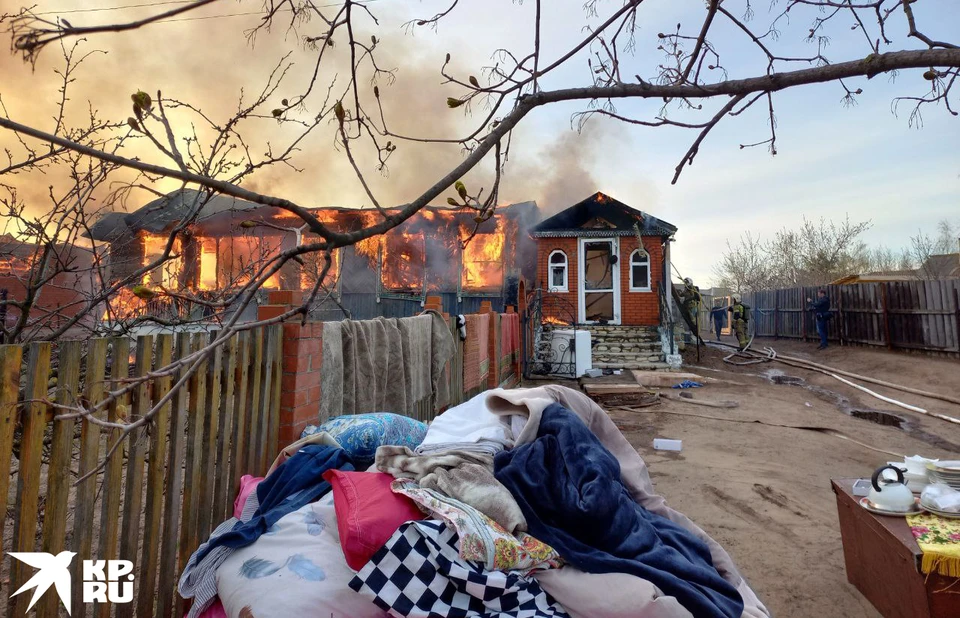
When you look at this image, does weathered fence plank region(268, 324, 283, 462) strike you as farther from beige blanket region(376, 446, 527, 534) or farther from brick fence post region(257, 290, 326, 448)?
beige blanket region(376, 446, 527, 534)

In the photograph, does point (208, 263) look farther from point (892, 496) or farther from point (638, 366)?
point (892, 496)

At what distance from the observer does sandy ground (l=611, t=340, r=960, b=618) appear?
10.4ft

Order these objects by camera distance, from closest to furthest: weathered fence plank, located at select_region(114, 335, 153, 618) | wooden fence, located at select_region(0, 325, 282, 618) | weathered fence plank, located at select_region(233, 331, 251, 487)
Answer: wooden fence, located at select_region(0, 325, 282, 618) < weathered fence plank, located at select_region(114, 335, 153, 618) < weathered fence plank, located at select_region(233, 331, 251, 487)

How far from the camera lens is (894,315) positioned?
538 inches

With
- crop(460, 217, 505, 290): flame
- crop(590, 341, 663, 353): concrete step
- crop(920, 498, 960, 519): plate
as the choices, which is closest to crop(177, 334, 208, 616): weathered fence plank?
crop(920, 498, 960, 519): plate

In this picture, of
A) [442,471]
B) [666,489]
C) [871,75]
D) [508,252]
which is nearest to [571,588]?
[442,471]

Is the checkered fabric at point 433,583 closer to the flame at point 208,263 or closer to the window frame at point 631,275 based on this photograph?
the window frame at point 631,275

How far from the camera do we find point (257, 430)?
274cm

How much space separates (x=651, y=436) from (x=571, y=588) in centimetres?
546

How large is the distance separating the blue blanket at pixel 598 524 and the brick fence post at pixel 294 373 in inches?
54.0

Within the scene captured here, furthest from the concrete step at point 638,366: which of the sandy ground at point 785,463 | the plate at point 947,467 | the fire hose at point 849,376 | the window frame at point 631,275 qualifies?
the plate at point 947,467

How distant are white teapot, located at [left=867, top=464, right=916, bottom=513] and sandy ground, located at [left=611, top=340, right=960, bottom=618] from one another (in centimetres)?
71

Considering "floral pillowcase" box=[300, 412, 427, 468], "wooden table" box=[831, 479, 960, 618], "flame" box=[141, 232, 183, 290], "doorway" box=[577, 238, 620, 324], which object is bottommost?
"wooden table" box=[831, 479, 960, 618]

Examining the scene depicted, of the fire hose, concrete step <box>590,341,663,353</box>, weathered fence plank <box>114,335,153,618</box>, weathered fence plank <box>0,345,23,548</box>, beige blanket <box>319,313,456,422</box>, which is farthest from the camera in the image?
concrete step <box>590,341,663,353</box>
